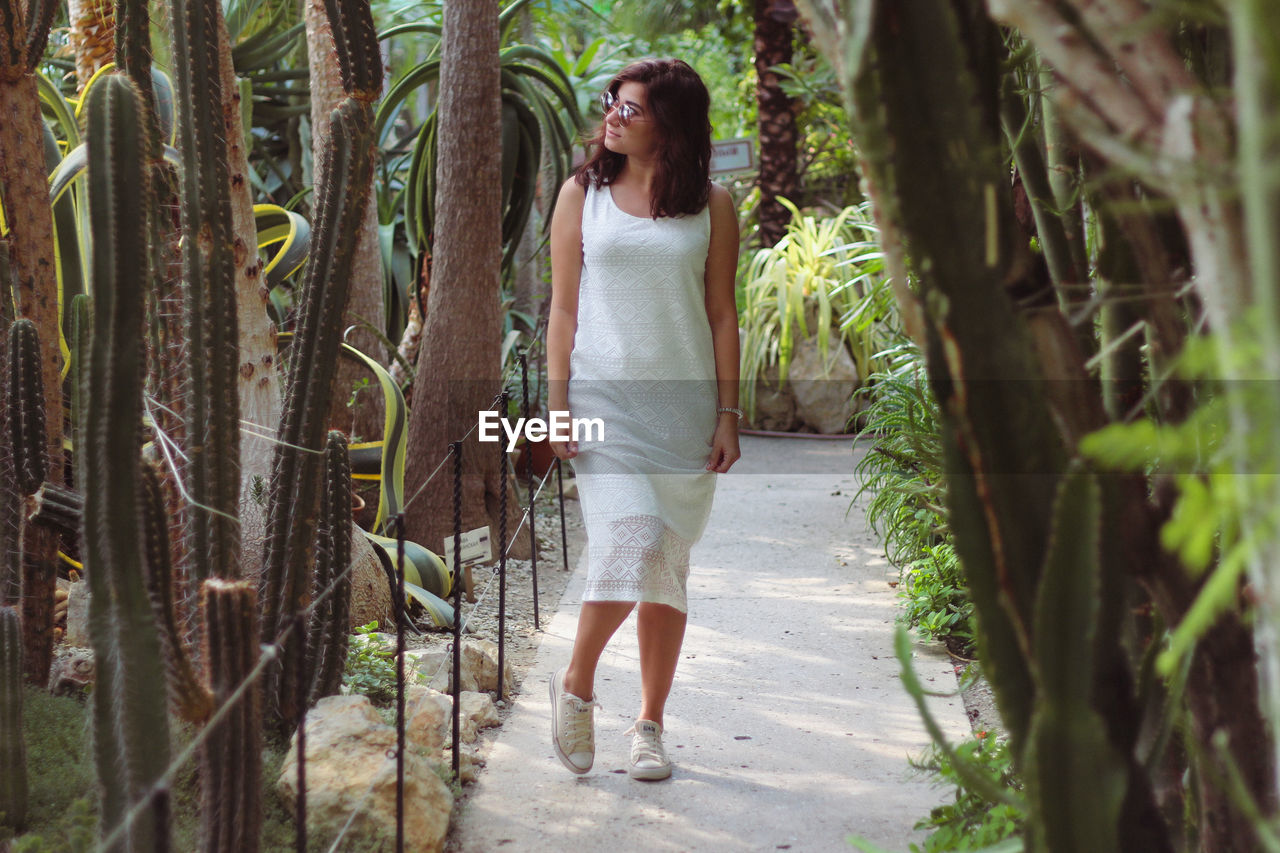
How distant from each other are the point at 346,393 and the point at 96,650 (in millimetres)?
3328

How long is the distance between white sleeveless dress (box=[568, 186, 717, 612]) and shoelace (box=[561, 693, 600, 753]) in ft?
0.82

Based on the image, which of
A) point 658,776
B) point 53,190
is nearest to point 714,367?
point 658,776

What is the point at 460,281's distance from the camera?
4.32 m

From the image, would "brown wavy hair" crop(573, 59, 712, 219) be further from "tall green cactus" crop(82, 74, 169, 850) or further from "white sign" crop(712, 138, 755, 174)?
"white sign" crop(712, 138, 755, 174)

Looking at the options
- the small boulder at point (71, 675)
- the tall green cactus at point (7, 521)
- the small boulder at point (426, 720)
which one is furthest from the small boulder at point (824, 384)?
the tall green cactus at point (7, 521)

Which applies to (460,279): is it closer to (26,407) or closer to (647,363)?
(647,363)

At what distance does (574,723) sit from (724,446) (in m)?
0.70

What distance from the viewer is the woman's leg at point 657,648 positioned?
2518 mm

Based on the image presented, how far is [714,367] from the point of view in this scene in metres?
2.59

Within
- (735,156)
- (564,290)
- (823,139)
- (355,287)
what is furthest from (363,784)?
(823,139)

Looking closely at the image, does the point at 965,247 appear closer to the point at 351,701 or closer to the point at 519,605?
the point at 351,701

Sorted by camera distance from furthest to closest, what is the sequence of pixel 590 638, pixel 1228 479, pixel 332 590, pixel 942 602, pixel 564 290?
1. pixel 942 602
2. pixel 564 290
3. pixel 590 638
4. pixel 332 590
5. pixel 1228 479

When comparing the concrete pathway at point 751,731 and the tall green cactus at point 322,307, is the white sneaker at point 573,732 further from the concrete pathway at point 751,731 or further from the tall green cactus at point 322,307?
the tall green cactus at point 322,307

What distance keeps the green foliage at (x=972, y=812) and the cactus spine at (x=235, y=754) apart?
1.01 meters
